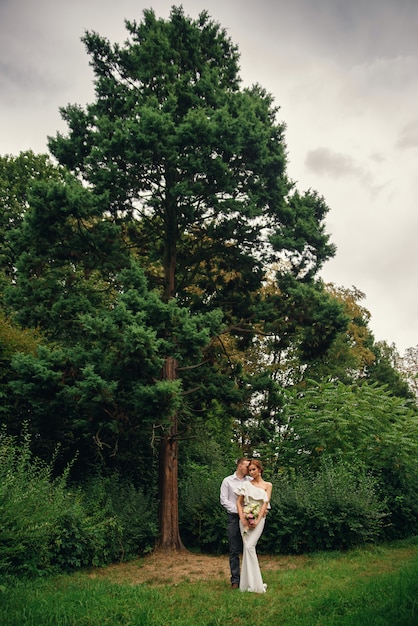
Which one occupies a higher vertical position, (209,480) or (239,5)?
(239,5)

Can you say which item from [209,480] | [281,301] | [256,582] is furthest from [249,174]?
[256,582]

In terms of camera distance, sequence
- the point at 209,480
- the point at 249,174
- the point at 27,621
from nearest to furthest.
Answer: the point at 27,621 < the point at 209,480 < the point at 249,174

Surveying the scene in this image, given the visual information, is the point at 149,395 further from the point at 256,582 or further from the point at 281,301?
the point at 281,301

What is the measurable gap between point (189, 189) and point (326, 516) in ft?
27.1

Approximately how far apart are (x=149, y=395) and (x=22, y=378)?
3178 millimetres

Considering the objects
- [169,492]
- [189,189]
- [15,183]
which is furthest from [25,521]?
[15,183]

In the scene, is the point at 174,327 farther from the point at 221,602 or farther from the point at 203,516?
the point at 221,602

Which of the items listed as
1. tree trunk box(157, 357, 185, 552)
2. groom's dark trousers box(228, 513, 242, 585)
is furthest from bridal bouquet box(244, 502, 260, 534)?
tree trunk box(157, 357, 185, 552)

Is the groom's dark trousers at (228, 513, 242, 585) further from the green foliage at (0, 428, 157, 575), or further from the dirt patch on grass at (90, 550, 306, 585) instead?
the green foliage at (0, 428, 157, 575)

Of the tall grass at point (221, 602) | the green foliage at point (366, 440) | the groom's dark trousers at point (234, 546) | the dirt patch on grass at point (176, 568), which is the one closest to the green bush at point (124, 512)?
the dirt patch on grass at point (176, 568)

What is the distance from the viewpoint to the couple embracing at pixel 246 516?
24.1ft

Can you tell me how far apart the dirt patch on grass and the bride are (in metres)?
1.51

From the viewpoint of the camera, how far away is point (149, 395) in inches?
389

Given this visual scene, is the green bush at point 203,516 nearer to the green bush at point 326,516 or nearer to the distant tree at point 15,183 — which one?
the green bush at point 326,516
